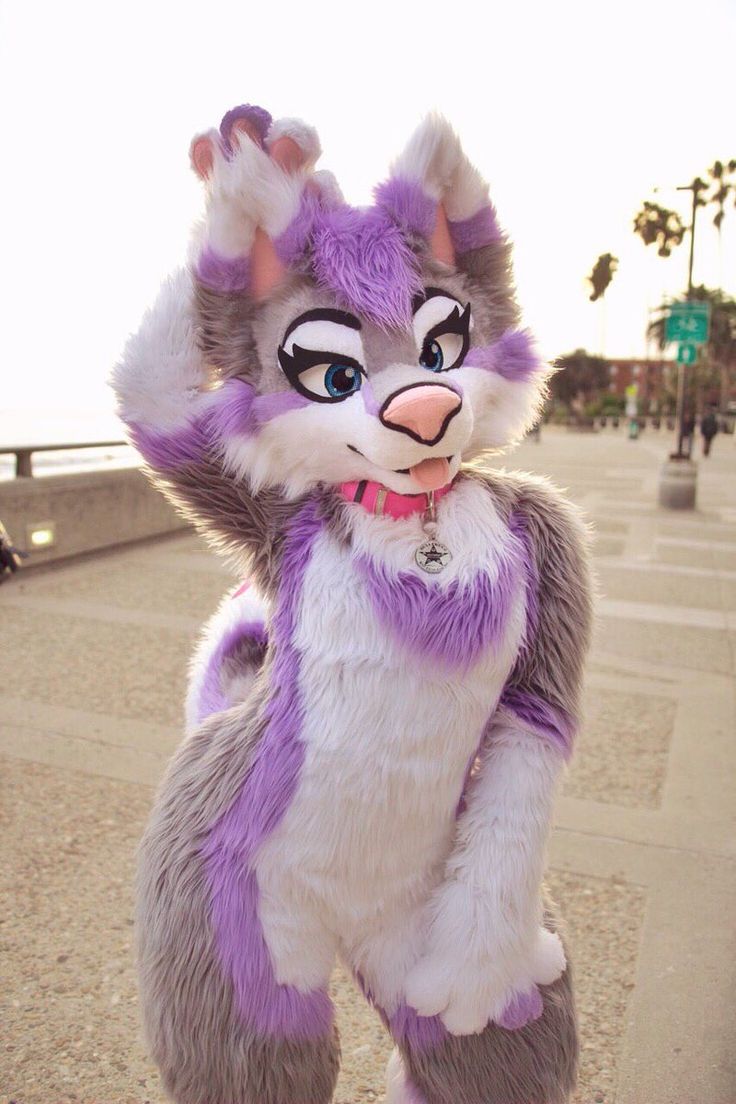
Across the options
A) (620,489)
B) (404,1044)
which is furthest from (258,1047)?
(620,489)

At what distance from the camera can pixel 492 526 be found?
4.80 ft

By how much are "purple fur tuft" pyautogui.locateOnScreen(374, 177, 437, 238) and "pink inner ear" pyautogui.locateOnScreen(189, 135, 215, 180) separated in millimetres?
274

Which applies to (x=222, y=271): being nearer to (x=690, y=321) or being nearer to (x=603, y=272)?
(x=690, y=321)

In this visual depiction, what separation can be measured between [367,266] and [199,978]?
3.71 feet

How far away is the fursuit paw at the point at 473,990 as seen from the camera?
1379 mm

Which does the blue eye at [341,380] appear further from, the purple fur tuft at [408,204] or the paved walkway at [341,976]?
the paved walkway at [341,976]

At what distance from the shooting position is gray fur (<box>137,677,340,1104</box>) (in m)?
1.40

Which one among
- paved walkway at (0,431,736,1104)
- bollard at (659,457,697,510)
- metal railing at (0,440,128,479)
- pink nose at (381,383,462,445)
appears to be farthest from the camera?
bollard at (659,457,697,510)

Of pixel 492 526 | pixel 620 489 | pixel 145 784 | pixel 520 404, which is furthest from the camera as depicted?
pixel 620 489

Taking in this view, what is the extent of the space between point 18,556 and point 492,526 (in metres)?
2.10

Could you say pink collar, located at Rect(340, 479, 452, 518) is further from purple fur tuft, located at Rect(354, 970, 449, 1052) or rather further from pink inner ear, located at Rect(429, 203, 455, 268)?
purple fur tuft, located at Rect(354, 970, 449, 1052)

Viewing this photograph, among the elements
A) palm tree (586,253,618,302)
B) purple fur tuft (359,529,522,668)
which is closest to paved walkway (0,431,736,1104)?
purple fur tuft (359,529,522,668)

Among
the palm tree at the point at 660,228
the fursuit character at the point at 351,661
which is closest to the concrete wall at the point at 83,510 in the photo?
the fursuit character at the point at 351,661

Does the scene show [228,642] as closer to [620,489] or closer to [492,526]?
[492,526]
